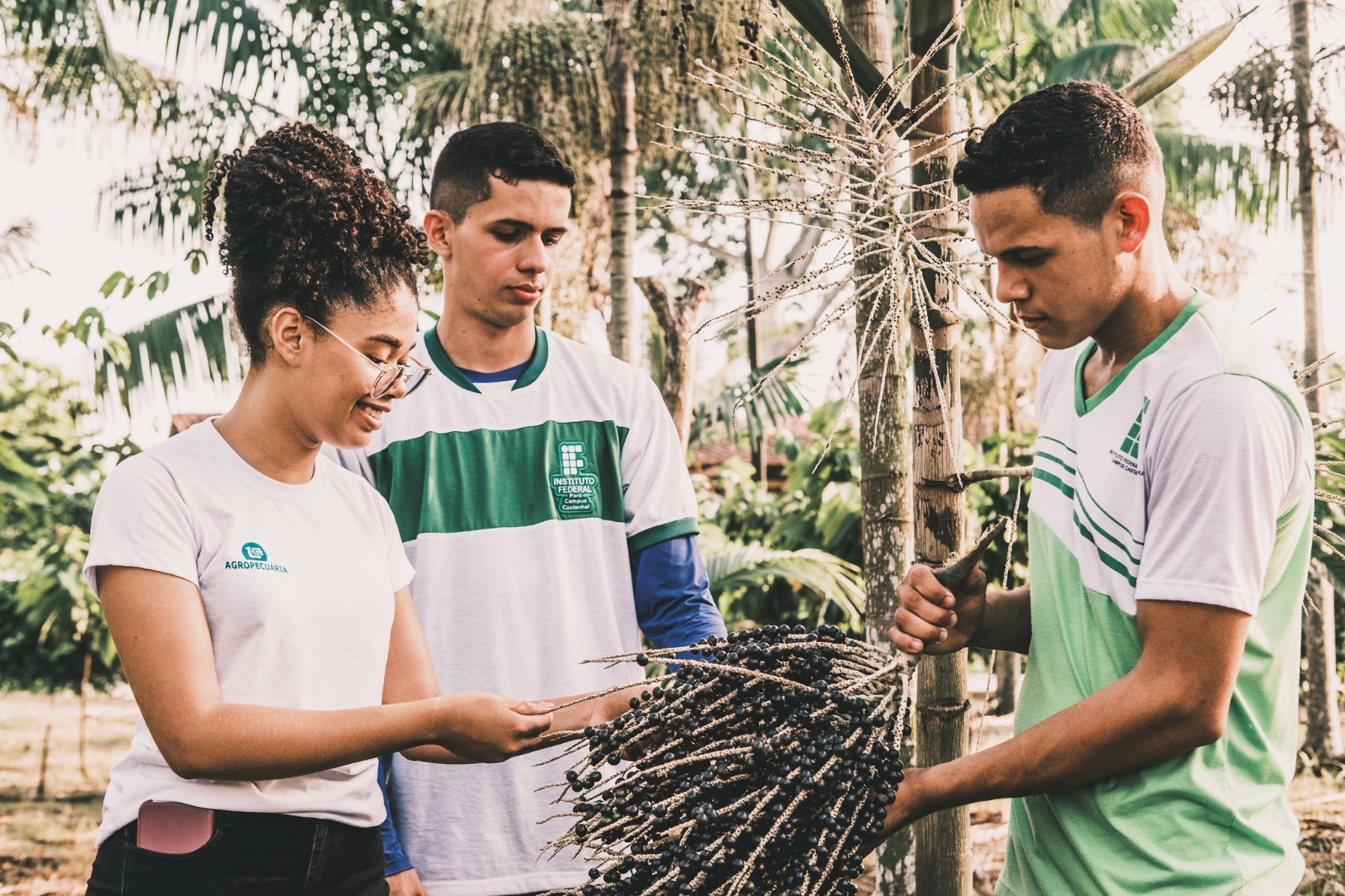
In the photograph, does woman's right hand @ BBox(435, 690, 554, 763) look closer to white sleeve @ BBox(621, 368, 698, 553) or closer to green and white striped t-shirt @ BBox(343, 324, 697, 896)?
green and white striped t-shirt @ BBox(343, 324, 697, 896)

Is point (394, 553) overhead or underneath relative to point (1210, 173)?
underneath

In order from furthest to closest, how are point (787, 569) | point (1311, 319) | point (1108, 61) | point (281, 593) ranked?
1. point (1108, 61)
2. point (1311, 319)
3. point (787, 569)
4. point (281, 593)

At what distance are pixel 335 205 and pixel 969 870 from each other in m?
2.26

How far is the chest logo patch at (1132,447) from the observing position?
1708 mm

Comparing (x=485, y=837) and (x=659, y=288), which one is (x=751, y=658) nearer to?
(x=485, y=837)

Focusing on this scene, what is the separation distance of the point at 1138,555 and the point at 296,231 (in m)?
1.51

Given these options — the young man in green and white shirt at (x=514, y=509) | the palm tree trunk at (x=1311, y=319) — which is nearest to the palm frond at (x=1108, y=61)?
the palm tree trunk at (x=1311, y=319)

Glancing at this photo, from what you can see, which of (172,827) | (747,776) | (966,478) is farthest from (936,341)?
(172,827)

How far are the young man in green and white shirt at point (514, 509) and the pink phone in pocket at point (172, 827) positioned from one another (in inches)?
19.8

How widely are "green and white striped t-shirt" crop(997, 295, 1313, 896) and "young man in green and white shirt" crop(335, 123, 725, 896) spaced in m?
0.86

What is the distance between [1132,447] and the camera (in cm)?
172

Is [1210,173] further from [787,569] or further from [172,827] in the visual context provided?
[172,827]

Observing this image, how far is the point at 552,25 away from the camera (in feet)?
25.8

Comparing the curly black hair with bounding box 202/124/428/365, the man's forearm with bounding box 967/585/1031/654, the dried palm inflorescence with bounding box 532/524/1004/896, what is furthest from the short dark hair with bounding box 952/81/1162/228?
the curly black hair with bounding box 202/124/428/365
